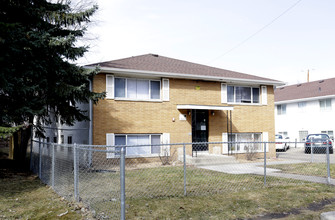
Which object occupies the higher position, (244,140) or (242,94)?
(242,94)

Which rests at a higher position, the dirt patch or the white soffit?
the white soffit

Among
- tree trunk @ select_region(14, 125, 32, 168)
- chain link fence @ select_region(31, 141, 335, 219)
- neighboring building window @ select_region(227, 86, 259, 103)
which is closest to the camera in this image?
chain link fence @ select_region(31, 141, 335, 219)

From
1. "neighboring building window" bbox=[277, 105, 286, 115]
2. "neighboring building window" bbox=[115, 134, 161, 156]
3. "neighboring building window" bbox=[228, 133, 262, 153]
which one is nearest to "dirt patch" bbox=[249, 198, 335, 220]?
"neighboring building window" bbox=[115, 134, 161, 156]

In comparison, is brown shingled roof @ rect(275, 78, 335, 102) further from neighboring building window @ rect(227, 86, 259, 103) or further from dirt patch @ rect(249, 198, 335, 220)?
dirt patch @ rect(249, 198, 335, 220)

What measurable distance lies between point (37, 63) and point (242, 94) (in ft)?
38.6

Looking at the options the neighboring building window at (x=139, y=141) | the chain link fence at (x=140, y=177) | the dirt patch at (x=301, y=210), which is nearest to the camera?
the dirt patch at (x=301, y=210)

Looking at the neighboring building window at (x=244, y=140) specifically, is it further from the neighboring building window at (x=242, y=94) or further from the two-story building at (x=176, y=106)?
the neighboring building window at (x=242, y=94)

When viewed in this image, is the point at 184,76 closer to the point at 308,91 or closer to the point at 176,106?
the point at 176,106

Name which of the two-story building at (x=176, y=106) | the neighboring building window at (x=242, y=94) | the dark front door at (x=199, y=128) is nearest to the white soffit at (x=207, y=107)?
the two-story building at (x=176, y=106)

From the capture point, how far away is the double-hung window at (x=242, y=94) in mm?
18391

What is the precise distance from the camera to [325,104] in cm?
3058

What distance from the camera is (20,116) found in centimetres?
1101

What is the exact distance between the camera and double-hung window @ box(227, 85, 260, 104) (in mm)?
18391

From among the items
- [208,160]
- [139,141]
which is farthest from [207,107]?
[139,141]
